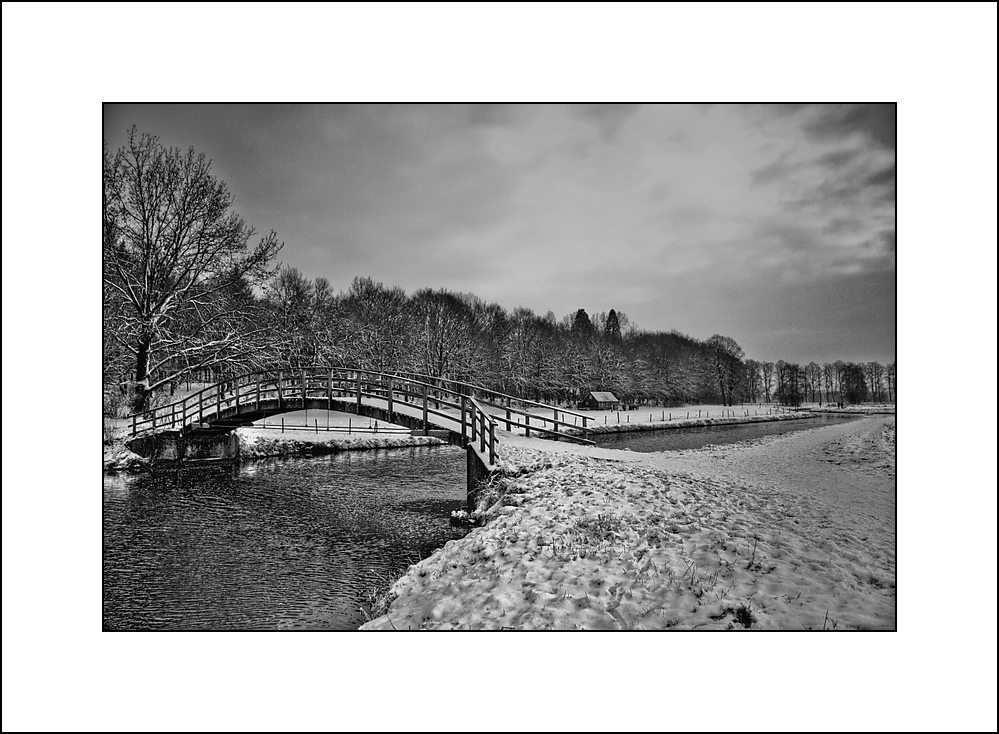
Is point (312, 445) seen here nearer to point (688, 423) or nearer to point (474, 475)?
point (474, 475)

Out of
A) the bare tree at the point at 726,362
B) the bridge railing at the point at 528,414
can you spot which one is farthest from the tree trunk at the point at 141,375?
the bare tree at the point at 726,362

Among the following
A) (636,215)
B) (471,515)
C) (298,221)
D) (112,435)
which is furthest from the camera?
(471,515)

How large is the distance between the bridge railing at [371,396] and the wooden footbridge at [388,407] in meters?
0.01

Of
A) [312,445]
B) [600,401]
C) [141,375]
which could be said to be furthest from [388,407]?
[312,445]

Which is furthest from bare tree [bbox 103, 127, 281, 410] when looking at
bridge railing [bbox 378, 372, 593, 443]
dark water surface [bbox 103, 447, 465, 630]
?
bridge railing [bbox 378, 372, 593, 443]

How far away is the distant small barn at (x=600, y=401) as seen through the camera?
501 centimetres

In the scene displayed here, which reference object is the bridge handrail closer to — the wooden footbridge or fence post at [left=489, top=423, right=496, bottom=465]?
the wooden footbridge

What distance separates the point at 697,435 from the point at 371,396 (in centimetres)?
378

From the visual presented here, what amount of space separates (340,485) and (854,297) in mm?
6863

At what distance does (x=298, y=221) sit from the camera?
4.53 m

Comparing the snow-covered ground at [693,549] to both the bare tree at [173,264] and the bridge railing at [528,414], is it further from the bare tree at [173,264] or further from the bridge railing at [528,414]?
the bare tree at [173,264]
